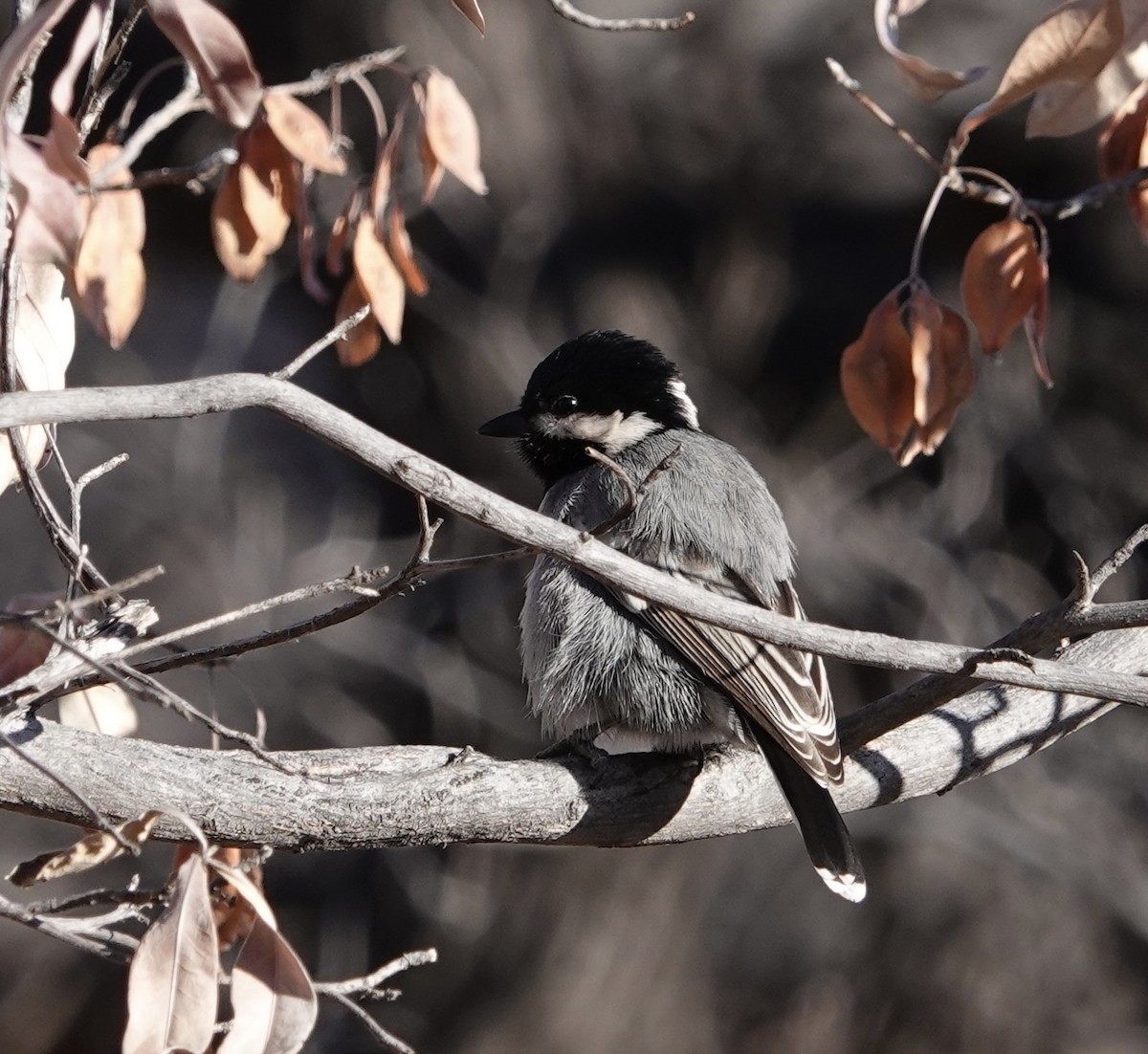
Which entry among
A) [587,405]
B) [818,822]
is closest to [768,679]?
[818,822]

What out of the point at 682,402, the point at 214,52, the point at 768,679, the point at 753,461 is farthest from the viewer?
the point at 753,461

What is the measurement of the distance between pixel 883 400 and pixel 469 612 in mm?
5087

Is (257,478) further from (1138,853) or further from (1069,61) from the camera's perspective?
(1069,61)

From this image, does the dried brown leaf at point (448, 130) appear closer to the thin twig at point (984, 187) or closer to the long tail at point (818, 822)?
the thin twig at point (984, 187)

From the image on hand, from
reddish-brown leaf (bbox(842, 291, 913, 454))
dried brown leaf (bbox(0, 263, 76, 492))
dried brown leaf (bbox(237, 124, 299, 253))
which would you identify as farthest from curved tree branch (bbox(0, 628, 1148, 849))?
dried brown leaf (bbox(237, 124, 299, 253))

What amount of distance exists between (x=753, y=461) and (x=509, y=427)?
3.17 metres

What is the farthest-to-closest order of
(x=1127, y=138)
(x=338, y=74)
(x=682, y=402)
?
(x=682, y=402) → (x=338, y=74) → (x=1127, y=138)

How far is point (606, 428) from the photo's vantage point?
160 inches

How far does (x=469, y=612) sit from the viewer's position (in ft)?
24.7

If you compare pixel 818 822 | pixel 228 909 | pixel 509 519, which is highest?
pixel 509 519

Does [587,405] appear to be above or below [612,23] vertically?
below

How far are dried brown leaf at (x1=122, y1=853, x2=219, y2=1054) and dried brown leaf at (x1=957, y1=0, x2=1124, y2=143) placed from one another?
1.65 m

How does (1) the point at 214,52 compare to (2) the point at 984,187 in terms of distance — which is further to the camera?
(2) the point at 984,187

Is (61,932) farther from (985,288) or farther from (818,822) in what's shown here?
(985,288)
